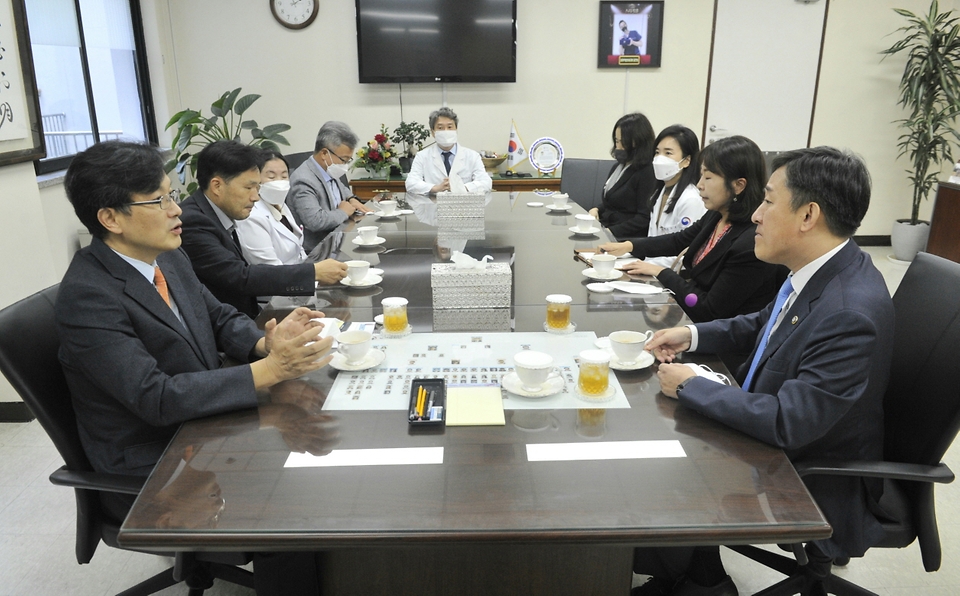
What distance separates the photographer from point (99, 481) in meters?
1.39

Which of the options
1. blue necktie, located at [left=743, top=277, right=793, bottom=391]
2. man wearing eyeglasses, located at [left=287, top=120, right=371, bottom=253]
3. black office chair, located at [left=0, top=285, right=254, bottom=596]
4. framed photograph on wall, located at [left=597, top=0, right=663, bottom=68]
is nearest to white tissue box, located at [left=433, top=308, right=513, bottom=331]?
blue necktie, located at [left=743, top=277, right=793, bottom=391]

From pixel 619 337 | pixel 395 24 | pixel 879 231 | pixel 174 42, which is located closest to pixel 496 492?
pixel 619 337

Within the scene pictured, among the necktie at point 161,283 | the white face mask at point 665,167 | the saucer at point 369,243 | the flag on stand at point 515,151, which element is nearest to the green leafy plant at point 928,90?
the flag on stand at point 515,151

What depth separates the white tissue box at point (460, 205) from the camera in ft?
11.2

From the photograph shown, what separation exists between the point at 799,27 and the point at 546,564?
18.3 feet

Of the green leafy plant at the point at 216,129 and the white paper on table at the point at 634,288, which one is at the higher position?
the green leafy plant at the point at 216,129

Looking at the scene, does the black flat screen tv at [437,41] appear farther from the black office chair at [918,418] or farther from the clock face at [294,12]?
the black office chair at [918,418]

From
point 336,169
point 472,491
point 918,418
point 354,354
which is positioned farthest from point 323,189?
point 918,418

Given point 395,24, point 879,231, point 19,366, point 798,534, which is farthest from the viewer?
point 879,231

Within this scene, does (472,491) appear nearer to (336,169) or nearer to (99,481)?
(99,481)

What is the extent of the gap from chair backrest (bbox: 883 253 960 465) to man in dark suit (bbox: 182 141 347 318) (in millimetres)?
1669

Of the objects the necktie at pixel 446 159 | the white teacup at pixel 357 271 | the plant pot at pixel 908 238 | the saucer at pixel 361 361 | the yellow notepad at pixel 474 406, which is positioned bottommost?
the plant pot at pixel 908 238

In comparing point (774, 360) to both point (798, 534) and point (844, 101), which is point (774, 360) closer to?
point (798, 534)

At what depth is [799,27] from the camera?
559 centimetres
